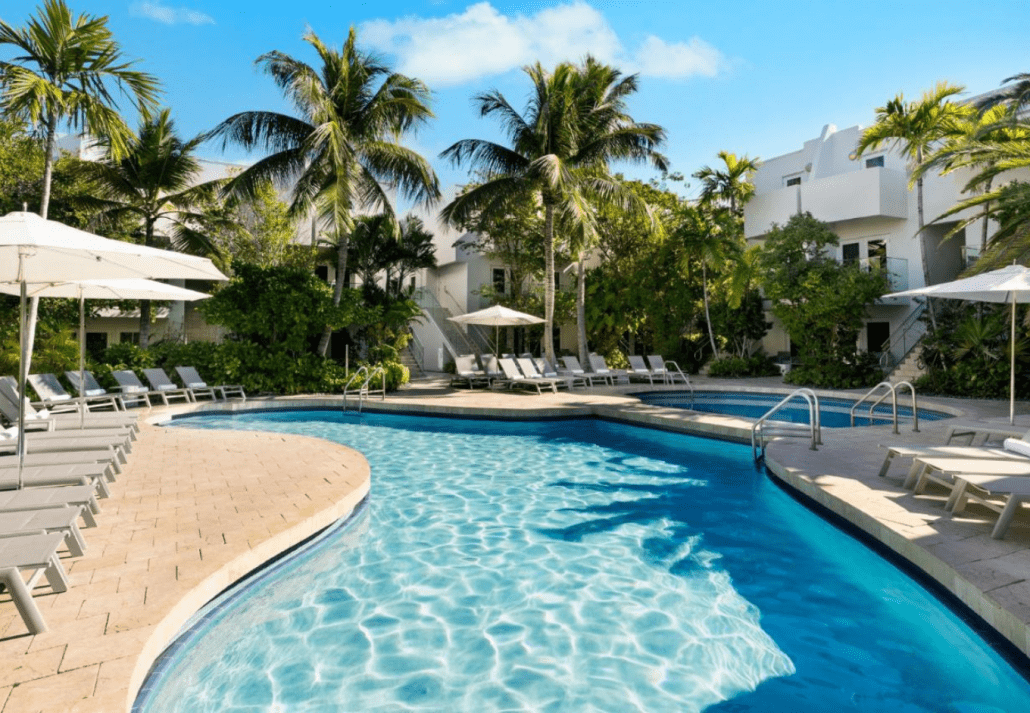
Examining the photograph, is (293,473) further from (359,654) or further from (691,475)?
(691,475)

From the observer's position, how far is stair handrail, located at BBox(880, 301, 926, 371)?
65.1ft

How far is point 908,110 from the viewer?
18.1m

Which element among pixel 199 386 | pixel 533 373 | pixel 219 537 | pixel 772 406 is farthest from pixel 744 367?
pixel 219 537

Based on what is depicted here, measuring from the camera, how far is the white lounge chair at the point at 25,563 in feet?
9.67

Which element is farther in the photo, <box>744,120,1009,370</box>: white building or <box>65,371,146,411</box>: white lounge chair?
<box>744,120,1009,370</box>: white building

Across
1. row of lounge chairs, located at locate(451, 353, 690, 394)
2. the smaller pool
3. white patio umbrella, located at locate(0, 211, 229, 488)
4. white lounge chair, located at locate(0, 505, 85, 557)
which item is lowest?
the smaller pool

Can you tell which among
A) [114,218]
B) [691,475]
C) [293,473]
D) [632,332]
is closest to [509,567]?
[293,473]

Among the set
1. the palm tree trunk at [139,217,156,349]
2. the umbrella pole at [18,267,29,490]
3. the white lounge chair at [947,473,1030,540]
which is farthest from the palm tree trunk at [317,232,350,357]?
the white lounge chair at [947,473,1030,540]

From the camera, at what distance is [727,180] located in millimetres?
24938

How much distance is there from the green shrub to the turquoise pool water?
16.2 m

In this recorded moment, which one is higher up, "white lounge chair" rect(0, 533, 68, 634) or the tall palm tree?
the tall palm tree

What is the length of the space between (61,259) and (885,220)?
23871 mm

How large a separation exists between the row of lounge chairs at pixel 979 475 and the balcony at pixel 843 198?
56.9 ft

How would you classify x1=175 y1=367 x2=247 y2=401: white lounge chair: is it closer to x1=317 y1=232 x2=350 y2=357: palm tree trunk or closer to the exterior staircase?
x1=317 y1=232 x2=350 y2=357: palm tree trunk
